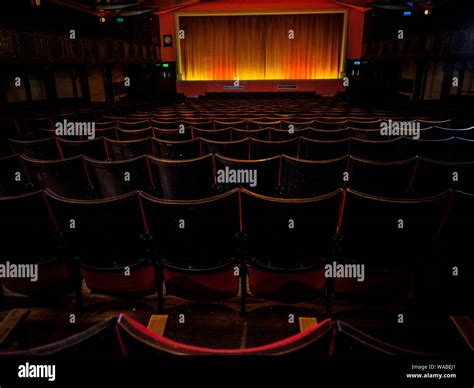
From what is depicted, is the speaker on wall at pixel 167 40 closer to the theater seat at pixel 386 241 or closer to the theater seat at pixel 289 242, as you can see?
the theater seat at pixel 289 242

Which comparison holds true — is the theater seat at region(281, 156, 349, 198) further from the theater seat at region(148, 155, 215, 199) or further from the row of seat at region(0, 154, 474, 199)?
the theater seat at region(148, 155, 215, 199)

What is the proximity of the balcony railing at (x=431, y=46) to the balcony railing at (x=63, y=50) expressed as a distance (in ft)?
35.5

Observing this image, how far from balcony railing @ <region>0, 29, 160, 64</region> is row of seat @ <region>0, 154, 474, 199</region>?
6.97 meters

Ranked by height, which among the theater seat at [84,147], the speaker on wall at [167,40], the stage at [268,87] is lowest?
the theater seat at [84,147]

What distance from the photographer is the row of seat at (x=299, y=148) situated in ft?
11.7

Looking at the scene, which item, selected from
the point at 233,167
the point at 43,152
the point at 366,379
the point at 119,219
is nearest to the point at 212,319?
the point at 119,219

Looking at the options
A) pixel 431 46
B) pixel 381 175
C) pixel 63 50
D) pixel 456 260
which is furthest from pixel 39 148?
pixel 431 46

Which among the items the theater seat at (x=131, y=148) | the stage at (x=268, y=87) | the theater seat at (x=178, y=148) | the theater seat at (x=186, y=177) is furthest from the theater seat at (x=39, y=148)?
the stage at (x=268, y=87)

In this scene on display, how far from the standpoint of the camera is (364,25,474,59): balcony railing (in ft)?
32.1

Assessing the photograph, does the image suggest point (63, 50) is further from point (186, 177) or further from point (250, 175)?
point (250, 175)

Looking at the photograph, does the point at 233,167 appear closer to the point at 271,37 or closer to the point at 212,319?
the point at 212,319

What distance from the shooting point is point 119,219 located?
199cm

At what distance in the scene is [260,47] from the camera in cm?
1917

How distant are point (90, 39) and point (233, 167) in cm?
1191
